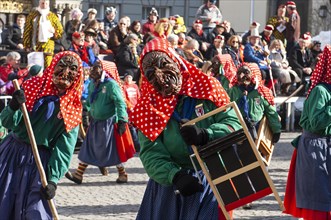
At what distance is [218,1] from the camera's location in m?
30.0

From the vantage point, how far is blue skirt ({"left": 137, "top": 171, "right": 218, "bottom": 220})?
614cm

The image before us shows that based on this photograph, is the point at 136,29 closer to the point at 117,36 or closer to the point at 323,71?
the point at 117,36

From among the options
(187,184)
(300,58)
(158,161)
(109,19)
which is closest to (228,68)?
(109,19)

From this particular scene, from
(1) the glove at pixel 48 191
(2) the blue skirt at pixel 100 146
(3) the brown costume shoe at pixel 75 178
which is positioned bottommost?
(3) the brown costume shoe at pixel 75 178

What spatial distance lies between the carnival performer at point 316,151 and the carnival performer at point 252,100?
3033 mm

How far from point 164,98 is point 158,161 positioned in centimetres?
39

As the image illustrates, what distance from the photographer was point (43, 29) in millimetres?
17688

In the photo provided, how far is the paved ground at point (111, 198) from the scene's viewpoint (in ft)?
35.7

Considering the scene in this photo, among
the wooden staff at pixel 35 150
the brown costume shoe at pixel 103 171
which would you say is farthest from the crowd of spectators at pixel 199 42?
the wooden staff at pixel 35 150

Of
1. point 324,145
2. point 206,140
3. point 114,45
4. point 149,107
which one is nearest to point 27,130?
point 149,107

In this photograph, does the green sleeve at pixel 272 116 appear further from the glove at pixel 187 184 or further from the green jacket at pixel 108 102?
the glove at pixel 187 184

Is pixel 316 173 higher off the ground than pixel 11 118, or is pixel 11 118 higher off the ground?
pixel 11 118

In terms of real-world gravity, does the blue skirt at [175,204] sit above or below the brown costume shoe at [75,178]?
above

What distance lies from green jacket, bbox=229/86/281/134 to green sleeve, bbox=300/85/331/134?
3.41 metres
